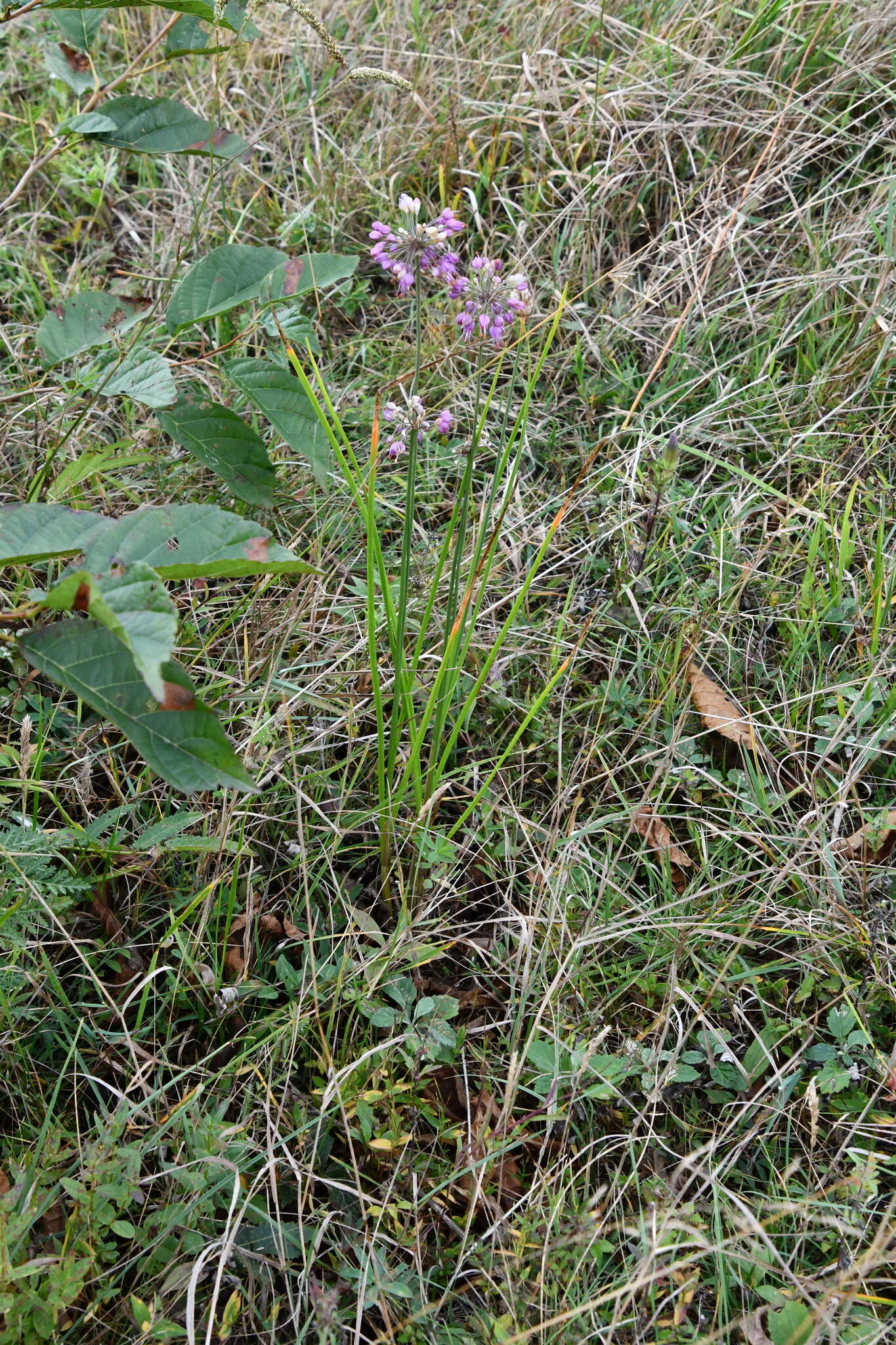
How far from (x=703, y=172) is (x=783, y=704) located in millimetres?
1664

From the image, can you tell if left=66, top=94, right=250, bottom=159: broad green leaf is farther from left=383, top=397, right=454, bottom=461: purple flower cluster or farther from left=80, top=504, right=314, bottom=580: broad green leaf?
left=80, top=504, right=314, bottom=580: broad green leaf

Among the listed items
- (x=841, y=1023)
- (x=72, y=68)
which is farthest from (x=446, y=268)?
(x=841, y=1023)

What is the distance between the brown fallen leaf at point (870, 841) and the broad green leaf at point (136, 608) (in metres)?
1.25

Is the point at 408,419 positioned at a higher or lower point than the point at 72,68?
lower

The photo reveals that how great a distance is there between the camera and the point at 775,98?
261cm

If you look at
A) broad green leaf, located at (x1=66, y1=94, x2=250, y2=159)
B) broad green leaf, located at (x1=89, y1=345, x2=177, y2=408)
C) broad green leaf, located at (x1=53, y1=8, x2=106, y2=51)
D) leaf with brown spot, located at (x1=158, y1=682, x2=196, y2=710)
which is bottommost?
leaf with brown spot, located at (x1=158, y1=682, x2=196, y2=710)

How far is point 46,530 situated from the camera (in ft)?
3.87

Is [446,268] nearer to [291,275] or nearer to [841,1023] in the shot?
[291,275]

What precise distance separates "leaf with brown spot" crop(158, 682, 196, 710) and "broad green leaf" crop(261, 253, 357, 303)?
0.99 m

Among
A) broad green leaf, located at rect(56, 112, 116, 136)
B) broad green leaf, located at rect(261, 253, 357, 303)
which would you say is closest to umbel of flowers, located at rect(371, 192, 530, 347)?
broad green leaf, located at rect(261, 253, 357, 303)

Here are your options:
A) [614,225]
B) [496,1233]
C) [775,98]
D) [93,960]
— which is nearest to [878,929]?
[496,1233]

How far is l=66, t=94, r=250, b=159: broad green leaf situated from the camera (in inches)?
66.9

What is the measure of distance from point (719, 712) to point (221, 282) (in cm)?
123

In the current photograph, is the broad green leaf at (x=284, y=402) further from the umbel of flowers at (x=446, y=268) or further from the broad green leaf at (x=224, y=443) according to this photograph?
the umbel of flowers at (x=446, y=268)
